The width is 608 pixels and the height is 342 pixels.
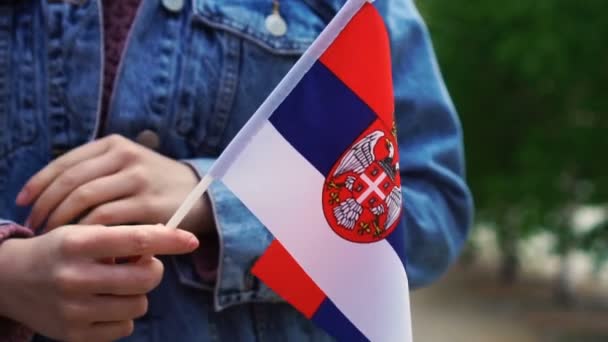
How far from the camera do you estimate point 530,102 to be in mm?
10938

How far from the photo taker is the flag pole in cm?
96

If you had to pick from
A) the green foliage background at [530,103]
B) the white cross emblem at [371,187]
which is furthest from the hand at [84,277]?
the green foliage background at [530,103]

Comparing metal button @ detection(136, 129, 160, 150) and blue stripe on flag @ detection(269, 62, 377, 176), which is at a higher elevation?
blue stripe on flag @ detection(269, 62, 377, 176)

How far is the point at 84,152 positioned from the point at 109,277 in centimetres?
→ 19

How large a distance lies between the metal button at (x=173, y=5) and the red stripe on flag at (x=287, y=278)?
330 mm

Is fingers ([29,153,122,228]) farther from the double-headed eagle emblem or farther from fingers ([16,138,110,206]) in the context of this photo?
the double-headed eagle emblem

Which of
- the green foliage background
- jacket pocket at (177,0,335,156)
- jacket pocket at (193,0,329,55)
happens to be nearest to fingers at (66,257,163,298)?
jacket pocket at (177,0,335,156)

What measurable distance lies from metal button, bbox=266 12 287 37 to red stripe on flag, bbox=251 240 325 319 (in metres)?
0.28

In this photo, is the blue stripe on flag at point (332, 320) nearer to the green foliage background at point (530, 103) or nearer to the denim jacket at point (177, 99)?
the denim jacket at point (177, 99)

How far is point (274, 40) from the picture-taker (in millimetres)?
1163

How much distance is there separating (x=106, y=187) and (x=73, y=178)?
44 millimetres

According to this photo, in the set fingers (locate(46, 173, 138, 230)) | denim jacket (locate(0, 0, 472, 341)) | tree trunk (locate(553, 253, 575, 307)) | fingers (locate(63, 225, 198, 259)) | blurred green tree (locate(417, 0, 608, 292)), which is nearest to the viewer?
fingers (locate(63, 225, 198, 259))

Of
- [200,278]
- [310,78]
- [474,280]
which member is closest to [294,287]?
[200,278]

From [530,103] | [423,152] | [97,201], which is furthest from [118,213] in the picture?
[530,103]
